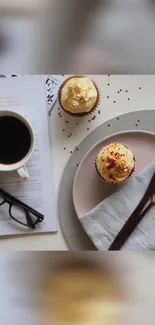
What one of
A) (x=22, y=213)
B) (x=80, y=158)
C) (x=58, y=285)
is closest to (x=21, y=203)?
(x=22, y=213)

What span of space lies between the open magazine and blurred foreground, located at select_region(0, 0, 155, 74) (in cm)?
39

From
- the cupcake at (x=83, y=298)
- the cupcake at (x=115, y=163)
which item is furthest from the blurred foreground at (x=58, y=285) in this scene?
the cupcake at (x=115, y=163)

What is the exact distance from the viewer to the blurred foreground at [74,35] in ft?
1.01

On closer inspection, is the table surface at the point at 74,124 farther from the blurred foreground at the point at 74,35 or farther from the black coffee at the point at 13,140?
the blurred foreground at the point at 74,35

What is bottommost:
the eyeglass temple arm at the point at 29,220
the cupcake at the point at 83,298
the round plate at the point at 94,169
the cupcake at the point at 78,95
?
the eyeglass temple arm at the point at 29,220

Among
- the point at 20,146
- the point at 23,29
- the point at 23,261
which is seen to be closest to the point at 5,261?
the point at 23,261

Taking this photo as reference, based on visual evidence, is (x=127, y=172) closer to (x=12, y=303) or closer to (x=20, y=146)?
(x=20, y=146)

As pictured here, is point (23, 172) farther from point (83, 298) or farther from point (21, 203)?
point (83, 298)

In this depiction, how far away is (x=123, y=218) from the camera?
A: 70cm

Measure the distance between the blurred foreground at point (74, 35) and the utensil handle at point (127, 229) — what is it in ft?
1.31

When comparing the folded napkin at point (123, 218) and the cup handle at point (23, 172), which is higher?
the cup handle at point (23, 172)

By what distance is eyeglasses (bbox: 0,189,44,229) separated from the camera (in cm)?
72

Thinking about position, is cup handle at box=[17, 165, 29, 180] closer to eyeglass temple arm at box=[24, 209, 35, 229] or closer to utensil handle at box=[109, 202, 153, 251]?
eyeglass temple arm at box=[24, 209, 35, 229]

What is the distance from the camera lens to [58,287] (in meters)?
0.32
